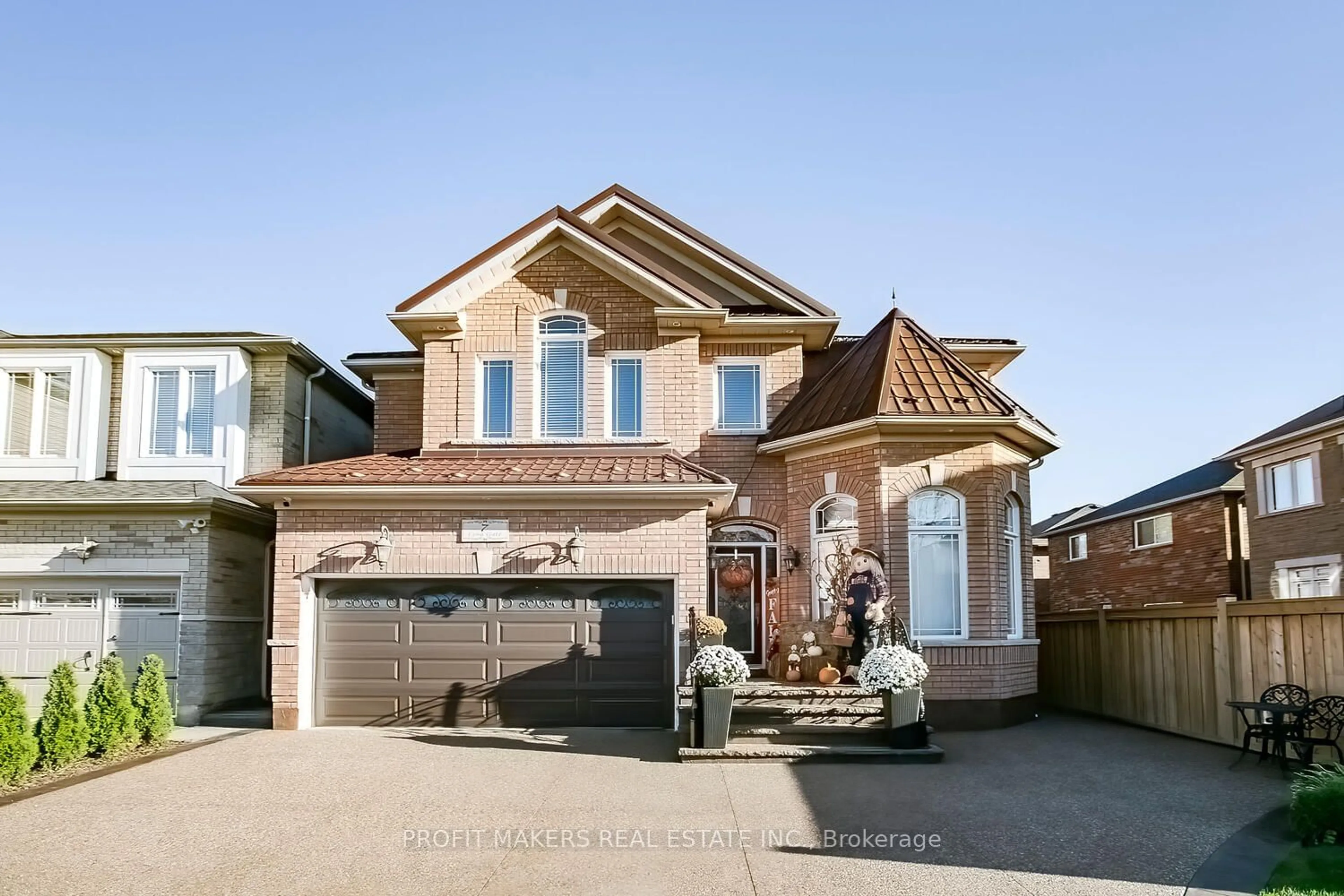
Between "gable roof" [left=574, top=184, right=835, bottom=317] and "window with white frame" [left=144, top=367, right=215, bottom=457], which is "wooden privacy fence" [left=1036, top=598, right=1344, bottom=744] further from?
"window with white frame" [left=144, top=367, right=215, bottom=457]

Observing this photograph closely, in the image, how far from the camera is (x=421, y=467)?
14.4 metres

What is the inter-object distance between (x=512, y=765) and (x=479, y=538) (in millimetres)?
3552

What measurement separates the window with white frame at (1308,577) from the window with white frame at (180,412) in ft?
66.3

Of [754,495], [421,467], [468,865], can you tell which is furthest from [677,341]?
[468,865]

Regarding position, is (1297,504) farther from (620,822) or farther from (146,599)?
(146,599)

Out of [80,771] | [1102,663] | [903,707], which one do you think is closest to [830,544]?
[903,707]

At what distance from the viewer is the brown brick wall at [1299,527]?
65.7 ft

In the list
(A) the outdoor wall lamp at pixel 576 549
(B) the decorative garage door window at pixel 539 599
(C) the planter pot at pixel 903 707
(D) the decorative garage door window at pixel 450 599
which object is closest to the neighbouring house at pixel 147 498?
(D) the decorative garage door window at pixel 450 599

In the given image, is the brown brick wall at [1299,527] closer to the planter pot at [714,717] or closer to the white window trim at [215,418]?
the planter pot at [714,717]

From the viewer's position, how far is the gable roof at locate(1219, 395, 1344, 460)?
20.1 meters

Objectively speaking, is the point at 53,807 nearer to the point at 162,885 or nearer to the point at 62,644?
the point at 162,885

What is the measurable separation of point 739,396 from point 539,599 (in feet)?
15.6

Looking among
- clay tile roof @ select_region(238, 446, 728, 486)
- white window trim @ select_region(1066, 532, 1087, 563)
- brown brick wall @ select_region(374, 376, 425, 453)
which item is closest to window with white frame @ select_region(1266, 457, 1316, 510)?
white window trim @ select_region(1066, 532, 1087, 563)

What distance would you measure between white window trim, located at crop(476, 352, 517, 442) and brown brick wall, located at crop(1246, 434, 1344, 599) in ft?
52.4
